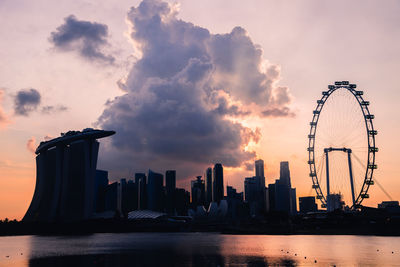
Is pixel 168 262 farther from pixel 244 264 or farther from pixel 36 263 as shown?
pixel 36 263

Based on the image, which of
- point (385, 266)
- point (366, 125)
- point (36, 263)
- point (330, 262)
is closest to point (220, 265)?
point (330, 262)

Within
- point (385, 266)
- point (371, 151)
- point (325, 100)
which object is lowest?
point (385, 266)

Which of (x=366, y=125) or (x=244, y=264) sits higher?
(x=366, y=125)

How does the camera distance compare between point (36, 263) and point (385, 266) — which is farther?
point (36, 263)

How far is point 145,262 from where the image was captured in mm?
75688

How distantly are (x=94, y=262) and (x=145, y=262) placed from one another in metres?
9.50

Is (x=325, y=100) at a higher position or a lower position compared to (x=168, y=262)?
higher

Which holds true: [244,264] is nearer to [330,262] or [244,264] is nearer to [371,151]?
[330,262]

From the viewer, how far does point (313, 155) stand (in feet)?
646

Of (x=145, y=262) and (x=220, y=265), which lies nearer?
(x=220, y=265)

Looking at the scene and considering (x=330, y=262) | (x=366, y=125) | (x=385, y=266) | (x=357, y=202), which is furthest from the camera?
(x=357, y=202)

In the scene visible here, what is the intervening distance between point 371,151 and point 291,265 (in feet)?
425

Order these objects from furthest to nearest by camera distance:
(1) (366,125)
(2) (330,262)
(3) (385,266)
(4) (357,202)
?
(4) (357,202), (1) (366,125), (2) (330,262), (3) (385,266)

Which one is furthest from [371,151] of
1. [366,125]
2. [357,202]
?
[357,202]
